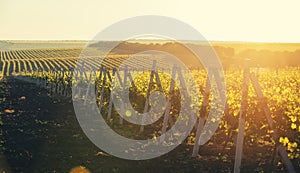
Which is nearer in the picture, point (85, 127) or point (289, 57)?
point (85, 127)

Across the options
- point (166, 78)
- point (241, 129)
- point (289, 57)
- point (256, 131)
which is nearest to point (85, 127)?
point (166, 78)

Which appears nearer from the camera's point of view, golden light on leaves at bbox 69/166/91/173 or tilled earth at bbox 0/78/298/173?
golden light on leaves at bbox 69/166/91/173

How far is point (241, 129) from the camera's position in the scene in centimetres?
776

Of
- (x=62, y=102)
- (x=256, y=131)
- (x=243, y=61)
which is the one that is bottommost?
(x=62, y=102)

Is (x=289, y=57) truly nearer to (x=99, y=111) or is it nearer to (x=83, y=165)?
(x=99, y=111)

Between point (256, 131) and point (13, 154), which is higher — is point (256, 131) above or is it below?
above

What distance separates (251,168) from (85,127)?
7399mm

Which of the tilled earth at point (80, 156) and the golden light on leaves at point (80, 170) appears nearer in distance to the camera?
the golden light on leaves at point (80, 170)

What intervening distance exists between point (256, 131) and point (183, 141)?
2917 millimetres

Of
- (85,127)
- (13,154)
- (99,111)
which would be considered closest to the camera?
(13,154)

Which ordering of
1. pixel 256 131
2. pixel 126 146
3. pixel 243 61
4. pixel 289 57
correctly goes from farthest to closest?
pixel 289 57
pixel 126 146
pixel 256 131
pixel 243 61

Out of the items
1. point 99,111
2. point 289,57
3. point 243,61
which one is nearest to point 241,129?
point 243,61

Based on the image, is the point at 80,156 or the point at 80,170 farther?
the point at 80,156

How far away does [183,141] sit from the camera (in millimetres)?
12305
